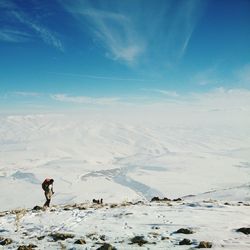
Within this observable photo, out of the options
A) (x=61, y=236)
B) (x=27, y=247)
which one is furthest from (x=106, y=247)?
(x=27, y=247)

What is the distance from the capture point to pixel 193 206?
20.5 m

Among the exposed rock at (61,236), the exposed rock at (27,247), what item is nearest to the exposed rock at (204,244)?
the exposed rock at (61,236)

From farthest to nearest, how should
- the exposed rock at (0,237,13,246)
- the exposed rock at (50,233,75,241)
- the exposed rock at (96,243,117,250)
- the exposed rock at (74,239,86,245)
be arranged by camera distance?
the exposed rock at (50,233,75,241)
the exposed rock at (0,237,13,246)
the exposed rock at (74,239,86,245)
the exposed rock at (96,243,117,250)

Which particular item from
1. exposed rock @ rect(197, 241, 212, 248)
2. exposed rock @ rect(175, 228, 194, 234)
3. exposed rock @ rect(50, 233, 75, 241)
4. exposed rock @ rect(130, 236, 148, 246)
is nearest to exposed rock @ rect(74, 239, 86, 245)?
exposed rock @ rect(50, 233, 75, 241)

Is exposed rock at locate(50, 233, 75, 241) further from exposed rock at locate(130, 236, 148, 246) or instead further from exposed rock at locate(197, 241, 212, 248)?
exposed rock at locate(197, 241, 212, 248)

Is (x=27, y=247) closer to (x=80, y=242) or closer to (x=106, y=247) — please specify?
(x=80, y=242)

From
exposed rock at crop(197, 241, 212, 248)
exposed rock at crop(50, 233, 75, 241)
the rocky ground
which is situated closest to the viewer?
exposed rock at crop(197, 241, 212, 248)

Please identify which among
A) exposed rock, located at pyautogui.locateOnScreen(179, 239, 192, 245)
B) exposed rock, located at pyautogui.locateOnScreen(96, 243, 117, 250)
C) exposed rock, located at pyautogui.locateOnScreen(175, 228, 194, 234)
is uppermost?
exposed rock, located at pyautogui.locateOnScreen(175, 228, 194, 234)

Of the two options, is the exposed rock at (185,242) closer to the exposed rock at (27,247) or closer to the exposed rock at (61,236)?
the exposed rock at (61,236)

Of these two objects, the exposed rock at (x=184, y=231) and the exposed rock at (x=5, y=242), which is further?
the exposed rock at (x=184, y=231)

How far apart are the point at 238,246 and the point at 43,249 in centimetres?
650

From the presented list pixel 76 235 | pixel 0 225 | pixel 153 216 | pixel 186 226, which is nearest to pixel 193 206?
pixel 153 216

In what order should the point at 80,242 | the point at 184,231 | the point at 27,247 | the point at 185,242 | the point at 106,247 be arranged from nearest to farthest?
the point at 106,247, the point at 185,242, the point at 27,247, the point at 80,242, the point at 184,231

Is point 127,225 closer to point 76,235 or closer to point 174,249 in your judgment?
point 76,235
